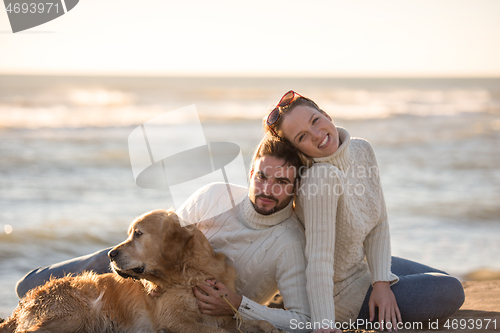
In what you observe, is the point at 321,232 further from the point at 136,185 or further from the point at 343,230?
the point at 136,185

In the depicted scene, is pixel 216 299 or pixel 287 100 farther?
pixel 287 100

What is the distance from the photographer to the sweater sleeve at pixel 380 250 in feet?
11.4

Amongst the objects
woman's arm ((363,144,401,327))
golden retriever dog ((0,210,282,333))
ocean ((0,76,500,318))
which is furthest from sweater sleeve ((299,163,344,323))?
ocean ((0,76,500,318))

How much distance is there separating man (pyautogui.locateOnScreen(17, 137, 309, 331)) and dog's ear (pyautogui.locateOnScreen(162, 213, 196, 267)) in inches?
10.8

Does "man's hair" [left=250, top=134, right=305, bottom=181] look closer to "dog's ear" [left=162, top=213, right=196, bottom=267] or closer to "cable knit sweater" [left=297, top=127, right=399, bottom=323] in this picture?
"cable knit sweater" [left=297, top=127, right=399, bottom=323]

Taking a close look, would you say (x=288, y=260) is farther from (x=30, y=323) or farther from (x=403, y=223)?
(x=403, y=223)

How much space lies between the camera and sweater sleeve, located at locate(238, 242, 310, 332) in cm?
316

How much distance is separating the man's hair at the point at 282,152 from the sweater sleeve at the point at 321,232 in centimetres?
16

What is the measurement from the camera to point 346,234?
3391mm

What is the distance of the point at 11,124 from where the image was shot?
54.3 ft

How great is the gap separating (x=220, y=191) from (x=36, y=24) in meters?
7.69

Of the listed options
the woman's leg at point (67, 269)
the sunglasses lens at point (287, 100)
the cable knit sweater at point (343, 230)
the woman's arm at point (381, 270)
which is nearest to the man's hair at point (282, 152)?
the cable knit sweater at point (343, 230)

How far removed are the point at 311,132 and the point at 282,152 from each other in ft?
0.86

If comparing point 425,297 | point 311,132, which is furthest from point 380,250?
point 311,132
